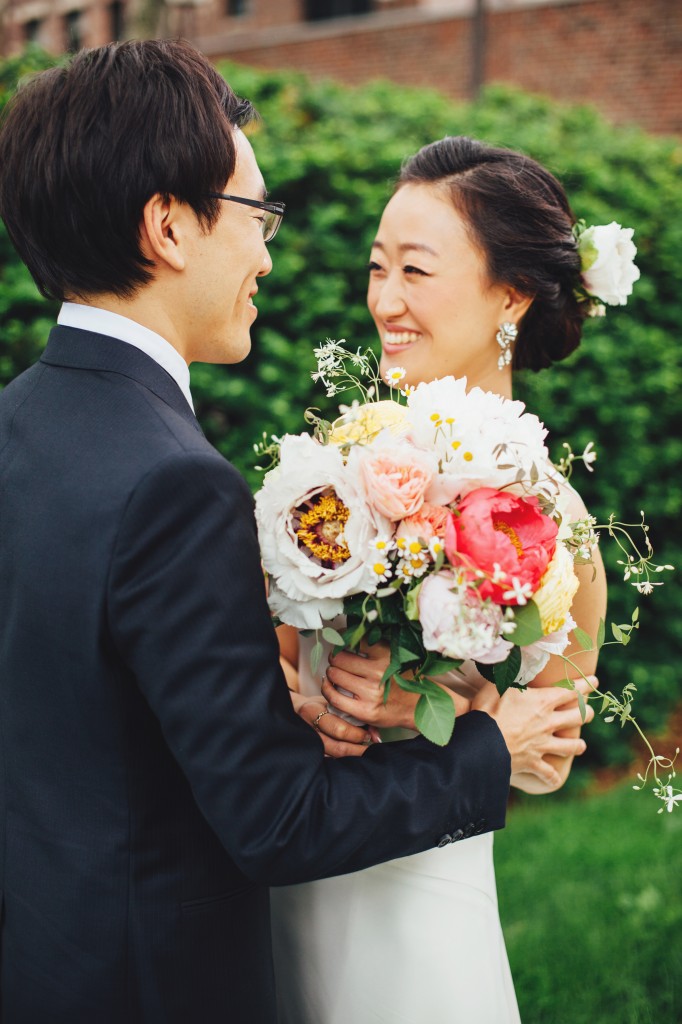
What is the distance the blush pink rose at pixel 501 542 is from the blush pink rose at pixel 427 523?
3 centimetres

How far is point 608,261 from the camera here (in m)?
2.62

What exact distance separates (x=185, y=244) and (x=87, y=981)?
1.34 m

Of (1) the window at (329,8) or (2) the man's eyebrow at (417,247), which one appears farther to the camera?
(1) the window at (329,8)

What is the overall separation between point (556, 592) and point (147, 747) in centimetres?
77

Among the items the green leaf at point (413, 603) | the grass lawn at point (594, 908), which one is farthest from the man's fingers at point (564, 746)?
the grass lawn at point (594, 908)

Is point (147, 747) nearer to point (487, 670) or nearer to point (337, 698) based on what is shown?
point (337, 698)

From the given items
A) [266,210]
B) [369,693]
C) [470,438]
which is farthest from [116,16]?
[369,693]

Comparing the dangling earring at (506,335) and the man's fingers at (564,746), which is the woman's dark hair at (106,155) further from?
the man's fingers at (564,746)

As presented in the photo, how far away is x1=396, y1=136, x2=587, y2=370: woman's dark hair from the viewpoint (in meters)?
2.51

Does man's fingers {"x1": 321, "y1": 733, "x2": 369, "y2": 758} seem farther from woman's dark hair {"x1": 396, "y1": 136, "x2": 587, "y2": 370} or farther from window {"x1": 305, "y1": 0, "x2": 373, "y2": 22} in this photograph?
window {"x1": 305, "y1": 0, "x2": 373, "y2": 22}

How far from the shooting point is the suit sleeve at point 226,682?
1401 millimetres

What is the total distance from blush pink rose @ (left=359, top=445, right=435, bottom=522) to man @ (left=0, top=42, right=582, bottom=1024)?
0.78 feet

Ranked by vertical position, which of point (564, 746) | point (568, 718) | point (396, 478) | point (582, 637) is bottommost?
point (564, 746)

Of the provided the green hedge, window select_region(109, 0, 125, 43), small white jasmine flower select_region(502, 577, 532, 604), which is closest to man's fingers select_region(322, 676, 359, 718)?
small white jasmine flower select_region(502, 577, 532, 604)
